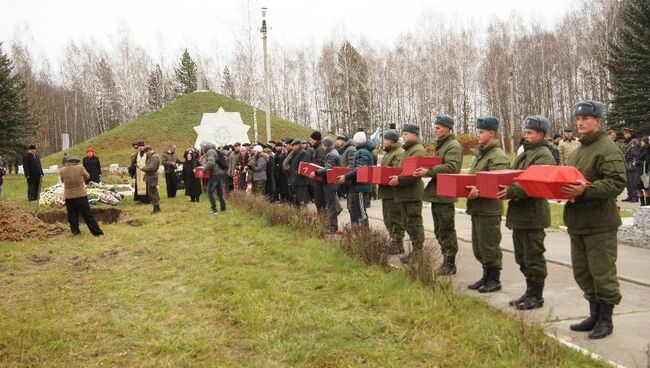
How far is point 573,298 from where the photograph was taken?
5445mm

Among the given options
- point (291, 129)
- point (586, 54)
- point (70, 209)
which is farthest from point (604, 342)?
point (586, 54)

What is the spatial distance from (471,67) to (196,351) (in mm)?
50454

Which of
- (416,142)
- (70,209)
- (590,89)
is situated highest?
(590,89)

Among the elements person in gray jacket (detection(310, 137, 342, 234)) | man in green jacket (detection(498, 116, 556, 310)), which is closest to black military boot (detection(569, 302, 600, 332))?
man in green jacket (detection(498, 116, 556, 310))

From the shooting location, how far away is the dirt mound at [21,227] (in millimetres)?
10828

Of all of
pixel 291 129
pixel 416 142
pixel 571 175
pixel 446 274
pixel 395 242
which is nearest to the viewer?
pixel 571 175

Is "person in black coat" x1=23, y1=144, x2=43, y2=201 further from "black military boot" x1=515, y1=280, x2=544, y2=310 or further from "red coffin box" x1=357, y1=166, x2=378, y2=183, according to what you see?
"black military boot" x1=515, y1=280, x2=544, y2=310

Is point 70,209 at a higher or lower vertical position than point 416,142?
lower

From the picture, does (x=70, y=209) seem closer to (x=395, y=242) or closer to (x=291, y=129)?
(x=395, y=242)

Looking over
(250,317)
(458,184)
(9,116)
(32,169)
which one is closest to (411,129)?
(458,184)

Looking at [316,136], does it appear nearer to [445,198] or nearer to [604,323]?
[445,198]

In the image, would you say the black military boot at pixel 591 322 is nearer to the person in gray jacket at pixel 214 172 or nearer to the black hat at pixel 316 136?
the black hat at pixel 316 136

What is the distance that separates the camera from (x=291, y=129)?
46.6m

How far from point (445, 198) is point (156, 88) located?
236 feet
